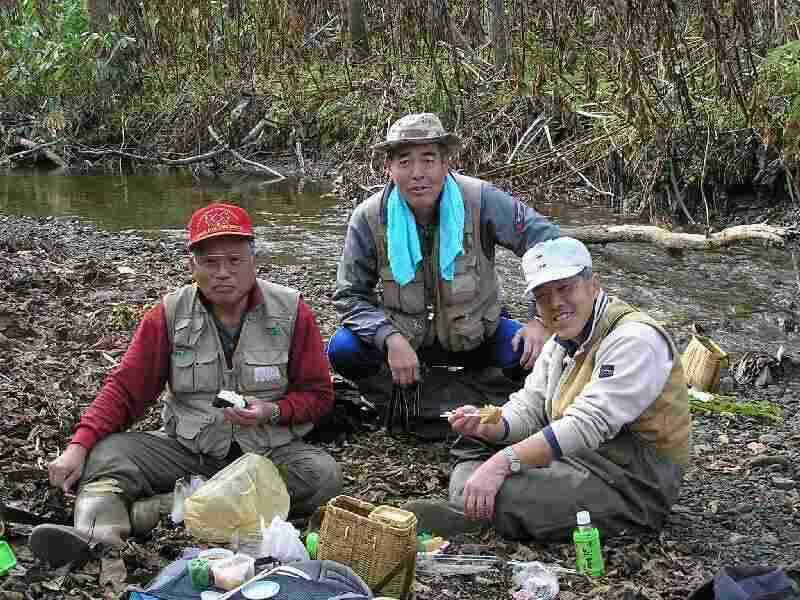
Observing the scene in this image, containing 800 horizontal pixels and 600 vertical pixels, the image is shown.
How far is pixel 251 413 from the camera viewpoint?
3.76m

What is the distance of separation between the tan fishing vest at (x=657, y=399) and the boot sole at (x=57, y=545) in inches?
65.8

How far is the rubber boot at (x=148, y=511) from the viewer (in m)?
3.70

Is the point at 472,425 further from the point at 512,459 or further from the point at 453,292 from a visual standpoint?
the point at 453,292

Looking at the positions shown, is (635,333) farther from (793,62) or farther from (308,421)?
(793,62)

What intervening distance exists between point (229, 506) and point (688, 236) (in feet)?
18.5

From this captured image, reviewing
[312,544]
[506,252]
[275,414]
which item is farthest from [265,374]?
[506,252]

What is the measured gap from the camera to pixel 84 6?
1684 centimetres

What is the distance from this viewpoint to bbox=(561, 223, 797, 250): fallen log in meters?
7.82

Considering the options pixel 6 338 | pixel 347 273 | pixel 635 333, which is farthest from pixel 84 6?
pixel 635 333

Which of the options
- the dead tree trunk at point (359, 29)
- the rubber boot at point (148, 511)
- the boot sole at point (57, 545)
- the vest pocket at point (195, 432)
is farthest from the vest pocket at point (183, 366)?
the dead tree trunk at point (359, 29)

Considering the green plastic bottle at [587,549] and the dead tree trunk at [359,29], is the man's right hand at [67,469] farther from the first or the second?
the dead tree trunk at [359,29]

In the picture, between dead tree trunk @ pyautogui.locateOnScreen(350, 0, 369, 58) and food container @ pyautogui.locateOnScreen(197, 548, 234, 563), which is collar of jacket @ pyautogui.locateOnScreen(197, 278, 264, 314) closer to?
food container @ pyautogui.locateOnScreen(197, 548, 234, 563)

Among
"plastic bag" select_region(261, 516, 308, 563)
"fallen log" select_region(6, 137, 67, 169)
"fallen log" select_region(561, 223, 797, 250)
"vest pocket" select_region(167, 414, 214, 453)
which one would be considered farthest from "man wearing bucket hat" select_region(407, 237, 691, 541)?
"fallen log" select_region(6, 137, 67, 169)

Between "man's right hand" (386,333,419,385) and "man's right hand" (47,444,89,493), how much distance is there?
4.56 ft
